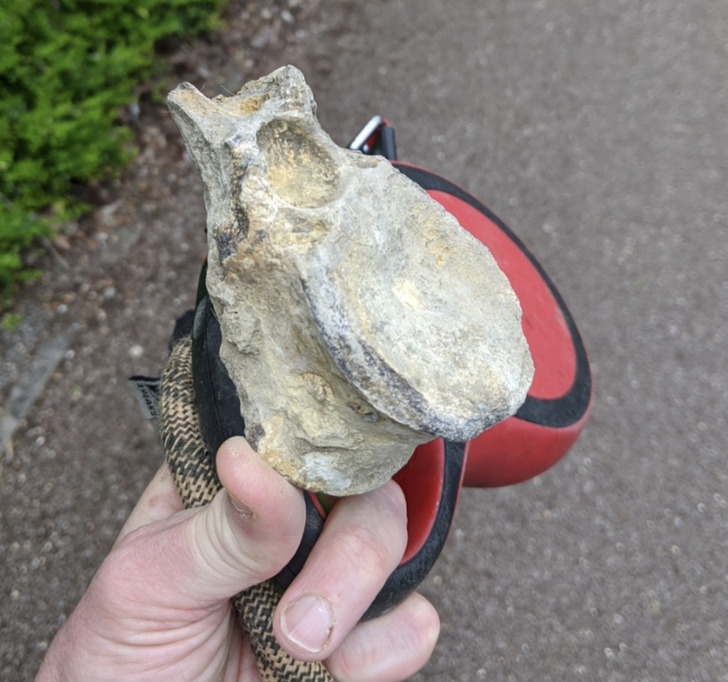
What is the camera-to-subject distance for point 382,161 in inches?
43.7

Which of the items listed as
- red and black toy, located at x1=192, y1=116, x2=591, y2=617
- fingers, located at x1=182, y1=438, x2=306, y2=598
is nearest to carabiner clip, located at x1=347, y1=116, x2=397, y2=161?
red and black toy, located at x1=192, y1=116, x2=591, y2=617

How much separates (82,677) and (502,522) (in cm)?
138

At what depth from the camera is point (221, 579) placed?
1.20 meters

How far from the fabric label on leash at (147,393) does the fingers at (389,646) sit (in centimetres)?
65

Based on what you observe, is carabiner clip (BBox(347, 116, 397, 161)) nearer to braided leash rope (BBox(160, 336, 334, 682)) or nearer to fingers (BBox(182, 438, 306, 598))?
braided leash rope (BBox(160, 336, 334, 682))

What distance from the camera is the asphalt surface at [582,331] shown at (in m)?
2.09

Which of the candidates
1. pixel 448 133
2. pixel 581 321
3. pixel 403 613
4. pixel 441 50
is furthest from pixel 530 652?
pixel 441 50

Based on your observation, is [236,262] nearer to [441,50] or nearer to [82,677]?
[82,677]

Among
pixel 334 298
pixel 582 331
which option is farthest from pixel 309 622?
pixel 582 331

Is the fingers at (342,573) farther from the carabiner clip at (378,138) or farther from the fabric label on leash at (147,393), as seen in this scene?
the carabiner clip at (378,138)

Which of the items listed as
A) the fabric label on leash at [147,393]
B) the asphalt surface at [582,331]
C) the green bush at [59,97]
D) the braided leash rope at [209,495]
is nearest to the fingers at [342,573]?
the braided leash rope at [209,495]

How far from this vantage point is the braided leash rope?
4.56 feet

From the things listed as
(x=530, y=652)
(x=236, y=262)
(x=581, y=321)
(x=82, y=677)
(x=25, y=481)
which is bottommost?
(x=530, y=652)

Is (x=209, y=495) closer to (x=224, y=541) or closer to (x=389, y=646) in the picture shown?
(x=224, y=541)
